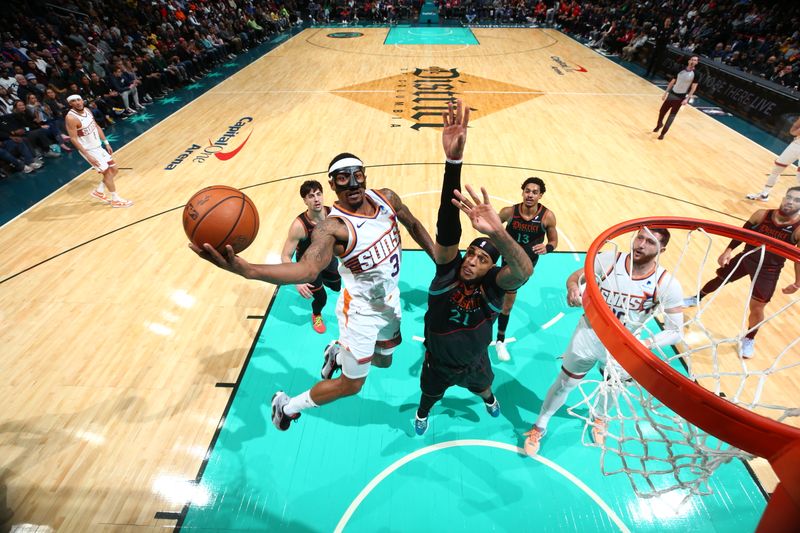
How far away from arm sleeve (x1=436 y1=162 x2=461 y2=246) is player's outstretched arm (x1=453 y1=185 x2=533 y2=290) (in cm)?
7

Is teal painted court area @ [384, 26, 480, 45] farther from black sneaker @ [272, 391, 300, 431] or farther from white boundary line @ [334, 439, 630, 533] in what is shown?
white boundary line @ [334, 439, 630, 533]

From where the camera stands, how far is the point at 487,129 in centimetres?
1029

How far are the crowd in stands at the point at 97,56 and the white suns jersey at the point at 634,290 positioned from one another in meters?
10.6

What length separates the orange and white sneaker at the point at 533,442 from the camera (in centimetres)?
344

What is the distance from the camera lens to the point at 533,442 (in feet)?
11.3

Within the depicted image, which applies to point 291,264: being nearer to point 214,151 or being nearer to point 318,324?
point 318,324

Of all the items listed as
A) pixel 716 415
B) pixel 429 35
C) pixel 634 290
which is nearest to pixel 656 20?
pixel 429 35

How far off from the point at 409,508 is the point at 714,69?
1548 cm

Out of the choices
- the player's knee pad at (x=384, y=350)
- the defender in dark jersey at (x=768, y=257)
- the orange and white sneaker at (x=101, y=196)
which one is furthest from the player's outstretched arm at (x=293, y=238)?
the orange and white sneaker at (x=101, y=196)

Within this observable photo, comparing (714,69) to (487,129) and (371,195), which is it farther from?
(371,195)

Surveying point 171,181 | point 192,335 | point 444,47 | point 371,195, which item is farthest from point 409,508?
point 444,47

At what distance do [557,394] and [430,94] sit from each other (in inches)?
453

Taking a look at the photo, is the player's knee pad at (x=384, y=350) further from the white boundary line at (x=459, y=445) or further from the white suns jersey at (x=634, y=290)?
the white suns jersey at (x=634, y=290)

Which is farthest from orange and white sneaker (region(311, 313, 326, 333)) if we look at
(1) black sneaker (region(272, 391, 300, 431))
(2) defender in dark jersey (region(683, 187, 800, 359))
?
(2) defender in dark jersey (region(683, 187, 800, 359))
